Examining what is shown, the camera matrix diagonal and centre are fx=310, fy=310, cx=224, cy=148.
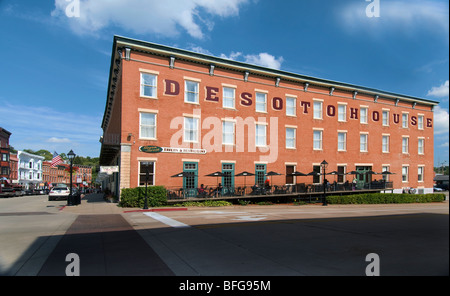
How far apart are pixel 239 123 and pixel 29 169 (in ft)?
262

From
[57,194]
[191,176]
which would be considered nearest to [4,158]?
[57,194]

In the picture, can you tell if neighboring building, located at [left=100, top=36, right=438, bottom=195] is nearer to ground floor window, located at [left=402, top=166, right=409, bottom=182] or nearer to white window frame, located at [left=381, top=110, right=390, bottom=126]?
white window frame, located at [left=381, top=110, right=390, bottom=126]

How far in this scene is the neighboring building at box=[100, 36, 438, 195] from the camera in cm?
2503

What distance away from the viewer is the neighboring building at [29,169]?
8050 cm

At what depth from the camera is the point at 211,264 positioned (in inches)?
264

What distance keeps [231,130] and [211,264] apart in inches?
894

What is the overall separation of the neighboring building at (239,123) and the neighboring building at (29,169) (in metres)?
59.9

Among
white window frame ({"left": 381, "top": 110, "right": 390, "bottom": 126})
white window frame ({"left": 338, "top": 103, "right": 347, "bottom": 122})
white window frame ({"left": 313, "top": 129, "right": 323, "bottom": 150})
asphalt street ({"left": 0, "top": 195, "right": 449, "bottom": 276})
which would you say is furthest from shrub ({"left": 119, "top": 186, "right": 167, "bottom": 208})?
white window frame ({"left": 381, "top": 110, "right": 390, "bottom": 126})

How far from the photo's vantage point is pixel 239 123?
29.3 m

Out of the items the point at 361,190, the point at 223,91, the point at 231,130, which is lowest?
the point at 361,190

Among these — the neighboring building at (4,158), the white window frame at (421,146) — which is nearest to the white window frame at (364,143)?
the white window frame at (421,146)

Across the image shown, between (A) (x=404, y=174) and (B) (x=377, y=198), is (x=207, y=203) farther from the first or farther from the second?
(A) (x=404, y=174)
